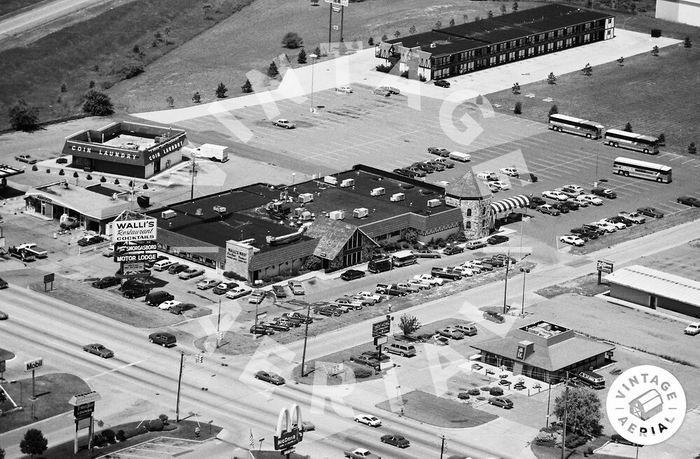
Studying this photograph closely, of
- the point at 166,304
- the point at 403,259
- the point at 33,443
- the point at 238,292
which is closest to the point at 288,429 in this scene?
the point at 33,443

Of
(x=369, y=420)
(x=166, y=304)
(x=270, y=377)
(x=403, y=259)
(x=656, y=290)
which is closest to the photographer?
(x=369, y=420)

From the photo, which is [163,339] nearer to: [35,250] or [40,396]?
[40,396]

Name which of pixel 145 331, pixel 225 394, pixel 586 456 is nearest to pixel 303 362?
pixel 225 394

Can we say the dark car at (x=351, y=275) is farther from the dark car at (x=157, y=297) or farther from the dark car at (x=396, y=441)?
the dark car at (x=396, y=441)

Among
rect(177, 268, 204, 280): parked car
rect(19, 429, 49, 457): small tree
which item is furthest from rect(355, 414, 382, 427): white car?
rect(177, 268, 204, 280): parked car

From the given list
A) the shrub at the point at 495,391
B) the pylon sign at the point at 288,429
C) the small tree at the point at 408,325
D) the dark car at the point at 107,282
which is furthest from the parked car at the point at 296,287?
the pylon sign at the point at 288,429

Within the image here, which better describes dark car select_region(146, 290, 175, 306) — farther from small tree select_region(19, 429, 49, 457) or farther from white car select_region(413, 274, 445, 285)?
small tree select_region(19, 429, 49, 457)

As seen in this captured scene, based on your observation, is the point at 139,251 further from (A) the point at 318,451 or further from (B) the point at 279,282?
(A) the point at 318,451
